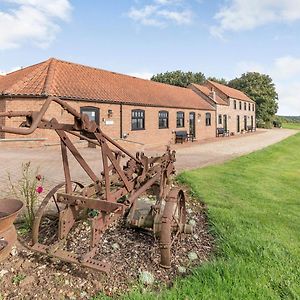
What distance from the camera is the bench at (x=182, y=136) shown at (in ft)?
82.5

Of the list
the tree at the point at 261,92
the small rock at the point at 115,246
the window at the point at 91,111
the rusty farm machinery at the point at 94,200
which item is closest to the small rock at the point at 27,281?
the rusty farm machinery at the point at 94,200

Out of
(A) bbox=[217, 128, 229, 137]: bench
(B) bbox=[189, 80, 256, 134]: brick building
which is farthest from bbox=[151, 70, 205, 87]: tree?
(A) bbox=[217, 128, 229, 137]: bench

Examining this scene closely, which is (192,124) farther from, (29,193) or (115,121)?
(29,193)

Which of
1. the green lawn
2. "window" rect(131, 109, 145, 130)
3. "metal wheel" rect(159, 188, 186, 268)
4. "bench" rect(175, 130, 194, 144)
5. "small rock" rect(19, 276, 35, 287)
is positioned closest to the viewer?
the green lawn

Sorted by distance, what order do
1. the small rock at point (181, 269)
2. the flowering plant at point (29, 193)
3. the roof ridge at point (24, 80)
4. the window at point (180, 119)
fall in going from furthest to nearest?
the window at point (180, 119), the roof ridge at point (24, 80), the flowering plant at point (29, 193), the small rock at point (181, 269)

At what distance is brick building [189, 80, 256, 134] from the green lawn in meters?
27.1

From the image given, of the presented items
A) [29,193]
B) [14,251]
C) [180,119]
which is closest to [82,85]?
[180,119]

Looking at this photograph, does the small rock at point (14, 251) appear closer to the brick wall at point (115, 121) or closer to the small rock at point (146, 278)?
the small rock at point (146, 278)

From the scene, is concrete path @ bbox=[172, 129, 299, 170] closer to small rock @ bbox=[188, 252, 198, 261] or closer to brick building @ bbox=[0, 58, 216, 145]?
brick building @ bbox=[0, 58, 216, 145]

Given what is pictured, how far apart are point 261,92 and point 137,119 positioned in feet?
146

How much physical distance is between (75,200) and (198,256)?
1929mm

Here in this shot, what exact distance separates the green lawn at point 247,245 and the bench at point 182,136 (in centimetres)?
1687

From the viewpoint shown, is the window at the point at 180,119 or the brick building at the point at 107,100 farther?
the window at the point at 180,119

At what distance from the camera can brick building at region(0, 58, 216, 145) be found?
1625 cm
